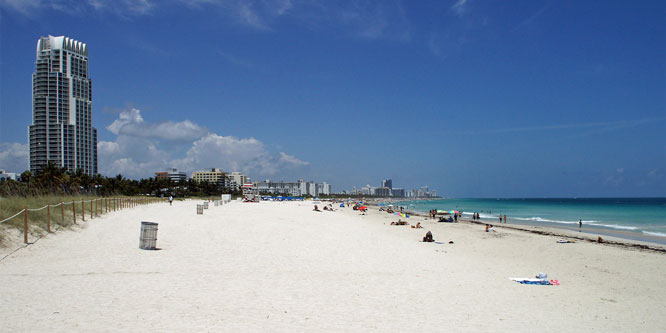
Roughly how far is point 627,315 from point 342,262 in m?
6.04

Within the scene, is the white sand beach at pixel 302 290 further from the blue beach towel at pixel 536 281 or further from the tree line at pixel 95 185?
the tree line at pixel 95 185

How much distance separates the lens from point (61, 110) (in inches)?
4149

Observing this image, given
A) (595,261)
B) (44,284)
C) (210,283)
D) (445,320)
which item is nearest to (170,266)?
(210,283)

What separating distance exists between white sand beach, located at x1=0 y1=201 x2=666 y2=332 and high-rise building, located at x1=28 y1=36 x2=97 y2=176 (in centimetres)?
10839

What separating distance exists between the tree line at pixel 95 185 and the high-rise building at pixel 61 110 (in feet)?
92.6

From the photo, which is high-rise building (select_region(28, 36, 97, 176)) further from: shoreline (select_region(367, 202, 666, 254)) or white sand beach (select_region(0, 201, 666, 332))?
shoreline (select_region(367, 202, 666, 254))

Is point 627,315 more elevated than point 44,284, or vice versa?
point 44,284

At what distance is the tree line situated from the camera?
33.3 m

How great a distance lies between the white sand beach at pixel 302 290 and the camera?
17.7 feet

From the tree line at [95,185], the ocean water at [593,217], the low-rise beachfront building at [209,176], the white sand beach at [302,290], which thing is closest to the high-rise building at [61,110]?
the tree line at [95,185]

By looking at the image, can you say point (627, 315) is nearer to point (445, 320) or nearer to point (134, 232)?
point (445, 320)

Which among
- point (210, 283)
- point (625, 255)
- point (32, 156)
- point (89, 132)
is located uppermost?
point (89, 132)

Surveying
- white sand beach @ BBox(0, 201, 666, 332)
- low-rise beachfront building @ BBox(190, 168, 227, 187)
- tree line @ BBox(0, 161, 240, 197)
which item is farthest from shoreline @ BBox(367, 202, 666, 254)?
low-rise beachfront building @ BBox(190, 168, 227, 187)

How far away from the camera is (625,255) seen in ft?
48.2
